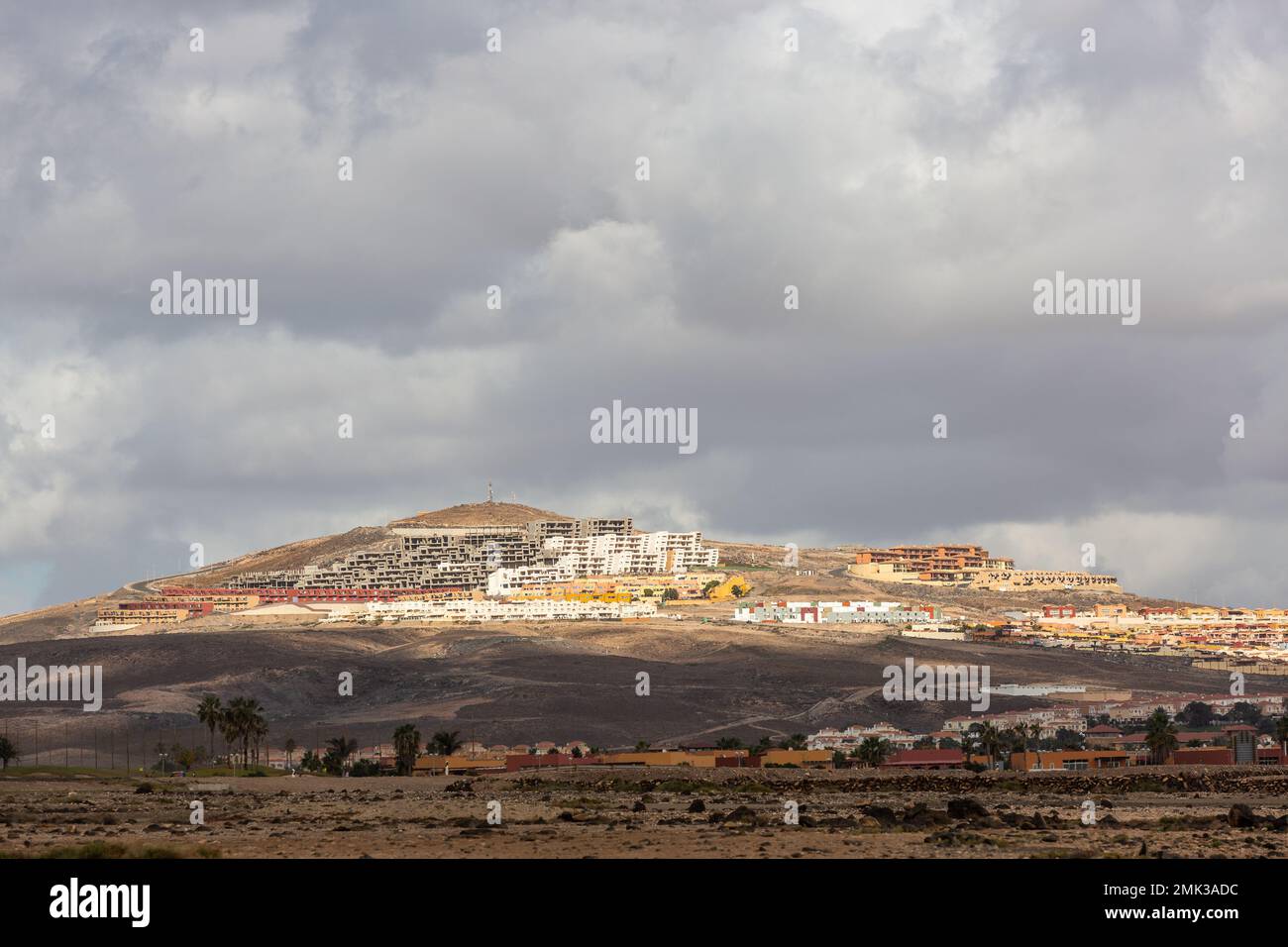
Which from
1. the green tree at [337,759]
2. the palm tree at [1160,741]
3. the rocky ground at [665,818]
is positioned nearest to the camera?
the rocky ground at [665,818]

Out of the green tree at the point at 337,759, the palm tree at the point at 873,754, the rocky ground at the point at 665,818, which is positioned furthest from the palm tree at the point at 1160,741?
the green tree at the point at 337,759

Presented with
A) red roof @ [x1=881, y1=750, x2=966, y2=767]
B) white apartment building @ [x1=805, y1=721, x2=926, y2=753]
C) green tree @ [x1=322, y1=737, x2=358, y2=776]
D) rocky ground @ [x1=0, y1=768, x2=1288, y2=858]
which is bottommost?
white apartment building @ [x1=805, y1=721, x2=926, y2=753]

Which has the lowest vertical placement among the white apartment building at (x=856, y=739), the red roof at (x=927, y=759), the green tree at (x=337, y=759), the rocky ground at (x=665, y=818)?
the white apartment building at (x=856, y=739)

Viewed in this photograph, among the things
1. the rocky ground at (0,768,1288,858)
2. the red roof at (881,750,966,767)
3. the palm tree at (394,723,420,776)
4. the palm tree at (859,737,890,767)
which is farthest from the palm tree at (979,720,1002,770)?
the palm tree at (394,723,420,776)

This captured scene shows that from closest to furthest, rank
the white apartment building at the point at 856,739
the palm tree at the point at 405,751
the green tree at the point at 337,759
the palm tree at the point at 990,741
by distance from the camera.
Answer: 1. the palm tree at the point at 405,751
2. the green tree at the point at 337,759
3. the palm tree at the point at 990,741
4. the white apartment building at the point at 856,739

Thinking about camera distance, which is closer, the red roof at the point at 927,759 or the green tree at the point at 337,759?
the red roof at the point at 927,759

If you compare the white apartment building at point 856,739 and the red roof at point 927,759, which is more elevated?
the red roof at point 927,759

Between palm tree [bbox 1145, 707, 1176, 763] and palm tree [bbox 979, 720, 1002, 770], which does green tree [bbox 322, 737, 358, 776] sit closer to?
palm tree [bbox 979, 720, 1002, 770]

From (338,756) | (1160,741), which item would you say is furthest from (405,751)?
(1160,741)

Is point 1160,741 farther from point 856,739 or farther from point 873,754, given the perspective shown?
point 856,739

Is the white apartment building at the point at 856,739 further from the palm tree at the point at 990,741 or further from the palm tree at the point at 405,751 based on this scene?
the palm tree at the point at 405,751
